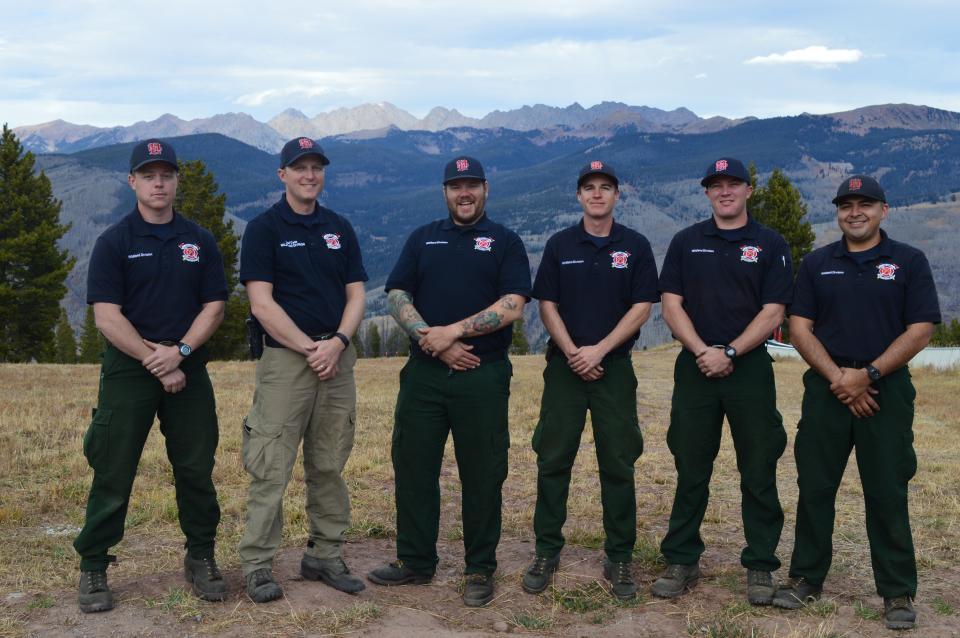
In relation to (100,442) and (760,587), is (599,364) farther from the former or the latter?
(100,442)

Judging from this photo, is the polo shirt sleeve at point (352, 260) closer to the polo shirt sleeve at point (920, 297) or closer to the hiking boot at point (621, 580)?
the hiking boot at point (621, 580)

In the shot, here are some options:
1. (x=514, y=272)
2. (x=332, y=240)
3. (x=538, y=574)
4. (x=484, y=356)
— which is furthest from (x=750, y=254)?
(x=332, y=240)

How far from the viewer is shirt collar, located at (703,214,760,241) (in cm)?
619

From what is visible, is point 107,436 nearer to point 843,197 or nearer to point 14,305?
point 843,197

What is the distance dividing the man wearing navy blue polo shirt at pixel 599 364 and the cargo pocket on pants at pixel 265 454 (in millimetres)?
1920

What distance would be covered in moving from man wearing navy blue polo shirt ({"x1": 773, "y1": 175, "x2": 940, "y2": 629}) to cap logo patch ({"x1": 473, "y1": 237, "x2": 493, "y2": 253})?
2.20m

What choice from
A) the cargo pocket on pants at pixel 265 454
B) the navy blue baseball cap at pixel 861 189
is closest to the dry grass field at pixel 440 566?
the cargo pocket on pants at pixel 265 454

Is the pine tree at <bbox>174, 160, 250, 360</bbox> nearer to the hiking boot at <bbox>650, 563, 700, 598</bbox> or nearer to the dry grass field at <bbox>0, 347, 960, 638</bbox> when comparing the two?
the dry grass field at <bbox>0, 347, 960, 638</bbox>

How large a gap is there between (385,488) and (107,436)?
4329 millimetres

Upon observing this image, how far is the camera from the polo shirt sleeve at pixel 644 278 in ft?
20.8

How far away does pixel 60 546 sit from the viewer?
7.23 metres

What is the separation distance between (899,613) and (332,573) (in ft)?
12.8

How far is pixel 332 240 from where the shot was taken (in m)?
6.21

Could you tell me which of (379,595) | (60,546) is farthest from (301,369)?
(60,546)
